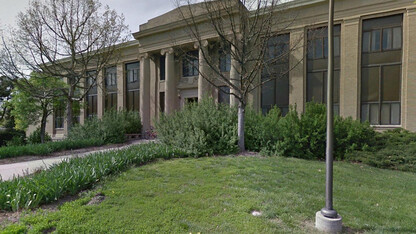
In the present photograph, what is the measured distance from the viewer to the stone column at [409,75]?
1270 centimetres

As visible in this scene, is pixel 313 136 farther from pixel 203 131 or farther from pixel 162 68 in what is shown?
pixel 162 68

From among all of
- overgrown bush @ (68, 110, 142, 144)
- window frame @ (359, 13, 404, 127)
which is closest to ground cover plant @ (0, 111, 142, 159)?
overgrown bush @ (68, 110, 142, 144)

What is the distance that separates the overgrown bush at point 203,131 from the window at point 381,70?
31.3 feet

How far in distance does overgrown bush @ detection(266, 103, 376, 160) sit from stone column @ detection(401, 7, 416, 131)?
5.28 metres

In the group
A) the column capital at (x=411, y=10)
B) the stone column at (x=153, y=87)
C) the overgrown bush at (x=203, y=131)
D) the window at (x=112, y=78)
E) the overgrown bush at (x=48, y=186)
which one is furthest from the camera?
the window at (x=112, y=78)

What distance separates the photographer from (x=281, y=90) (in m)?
16.4

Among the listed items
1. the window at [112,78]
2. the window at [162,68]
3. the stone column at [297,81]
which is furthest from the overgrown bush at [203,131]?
the window at [112,78]

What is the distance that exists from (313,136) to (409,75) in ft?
28.1

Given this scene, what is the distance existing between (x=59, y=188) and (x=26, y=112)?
60.9 ft

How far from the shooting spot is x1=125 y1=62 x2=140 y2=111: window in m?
23.8

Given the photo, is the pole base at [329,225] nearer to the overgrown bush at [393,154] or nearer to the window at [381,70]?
the overgrown bush at [393,154]

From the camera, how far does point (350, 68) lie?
14.2 m

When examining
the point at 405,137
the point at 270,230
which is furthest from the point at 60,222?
the point at 405,137

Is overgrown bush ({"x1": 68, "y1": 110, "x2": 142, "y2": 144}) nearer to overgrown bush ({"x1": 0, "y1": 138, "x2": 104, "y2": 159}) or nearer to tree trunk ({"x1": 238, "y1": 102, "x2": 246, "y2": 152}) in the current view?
overgrown bush ({"x1": 0, "y1": 138, "x2": 104, "y2": 159})
